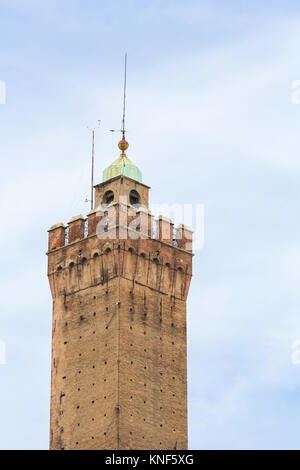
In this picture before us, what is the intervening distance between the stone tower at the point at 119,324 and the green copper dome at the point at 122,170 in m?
0.09

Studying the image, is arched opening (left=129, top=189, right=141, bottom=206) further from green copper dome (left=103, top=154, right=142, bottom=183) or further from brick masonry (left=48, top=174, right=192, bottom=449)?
brick masonry (left=48, top=174, right=192, bottom=449)

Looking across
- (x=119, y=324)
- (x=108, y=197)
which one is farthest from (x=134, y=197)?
(x=119, y=324)

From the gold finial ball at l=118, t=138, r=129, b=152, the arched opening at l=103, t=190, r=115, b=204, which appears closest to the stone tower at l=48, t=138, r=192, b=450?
the arched opening at l=103, t=190, r=115, b=204

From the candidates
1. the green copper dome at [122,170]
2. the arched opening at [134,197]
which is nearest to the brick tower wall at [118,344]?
the arched opening at [134,197]

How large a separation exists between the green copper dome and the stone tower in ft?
0.29

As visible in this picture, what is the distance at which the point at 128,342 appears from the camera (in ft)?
341

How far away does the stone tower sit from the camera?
338 ft

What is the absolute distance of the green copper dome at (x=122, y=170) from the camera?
362 ft

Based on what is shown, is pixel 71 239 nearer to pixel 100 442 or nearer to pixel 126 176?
pixel 126 176

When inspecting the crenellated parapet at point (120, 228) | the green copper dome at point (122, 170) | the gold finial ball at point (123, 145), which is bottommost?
the crenellated parapet at point (120, 228)

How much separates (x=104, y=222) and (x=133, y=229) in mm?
1777

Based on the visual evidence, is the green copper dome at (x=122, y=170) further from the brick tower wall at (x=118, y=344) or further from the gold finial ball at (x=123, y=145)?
the brick tower wall at (x=118, y=344)

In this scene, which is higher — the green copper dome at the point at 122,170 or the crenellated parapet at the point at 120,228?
the green copper dome at the point at 122,170

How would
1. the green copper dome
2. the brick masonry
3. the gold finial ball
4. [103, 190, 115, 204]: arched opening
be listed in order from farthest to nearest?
the gold finial ball, the green copper dome, [103, 190, 115, 204]: arched opening, the brick masonry
